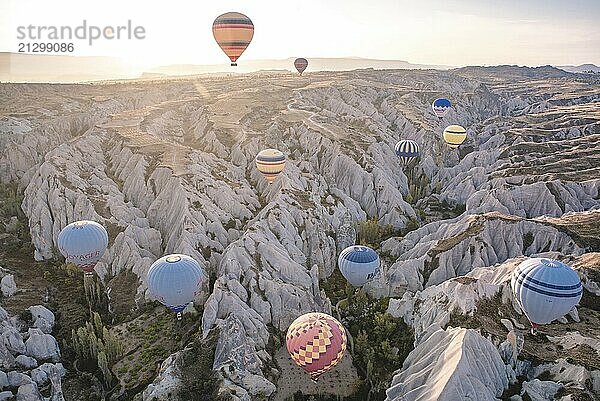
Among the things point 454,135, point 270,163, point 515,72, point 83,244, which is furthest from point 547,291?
point 515,72

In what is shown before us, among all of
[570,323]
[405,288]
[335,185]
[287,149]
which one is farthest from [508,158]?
[570,323]

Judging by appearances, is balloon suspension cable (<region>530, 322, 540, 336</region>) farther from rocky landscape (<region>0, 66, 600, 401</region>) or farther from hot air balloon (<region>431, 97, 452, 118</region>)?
hot air balloon (<region>431, 97, 452, 118</region>)

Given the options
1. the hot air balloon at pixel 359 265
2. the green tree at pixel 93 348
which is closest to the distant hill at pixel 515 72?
the hot air balloon at pixel 359 265

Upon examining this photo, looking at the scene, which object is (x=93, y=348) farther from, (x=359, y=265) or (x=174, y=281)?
(x=359, y=265)

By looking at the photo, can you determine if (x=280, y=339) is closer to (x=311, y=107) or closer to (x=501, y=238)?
(x=501, y=238)

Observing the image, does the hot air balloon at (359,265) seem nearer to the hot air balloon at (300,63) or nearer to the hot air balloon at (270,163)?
the hot air balloon at (270,163)
